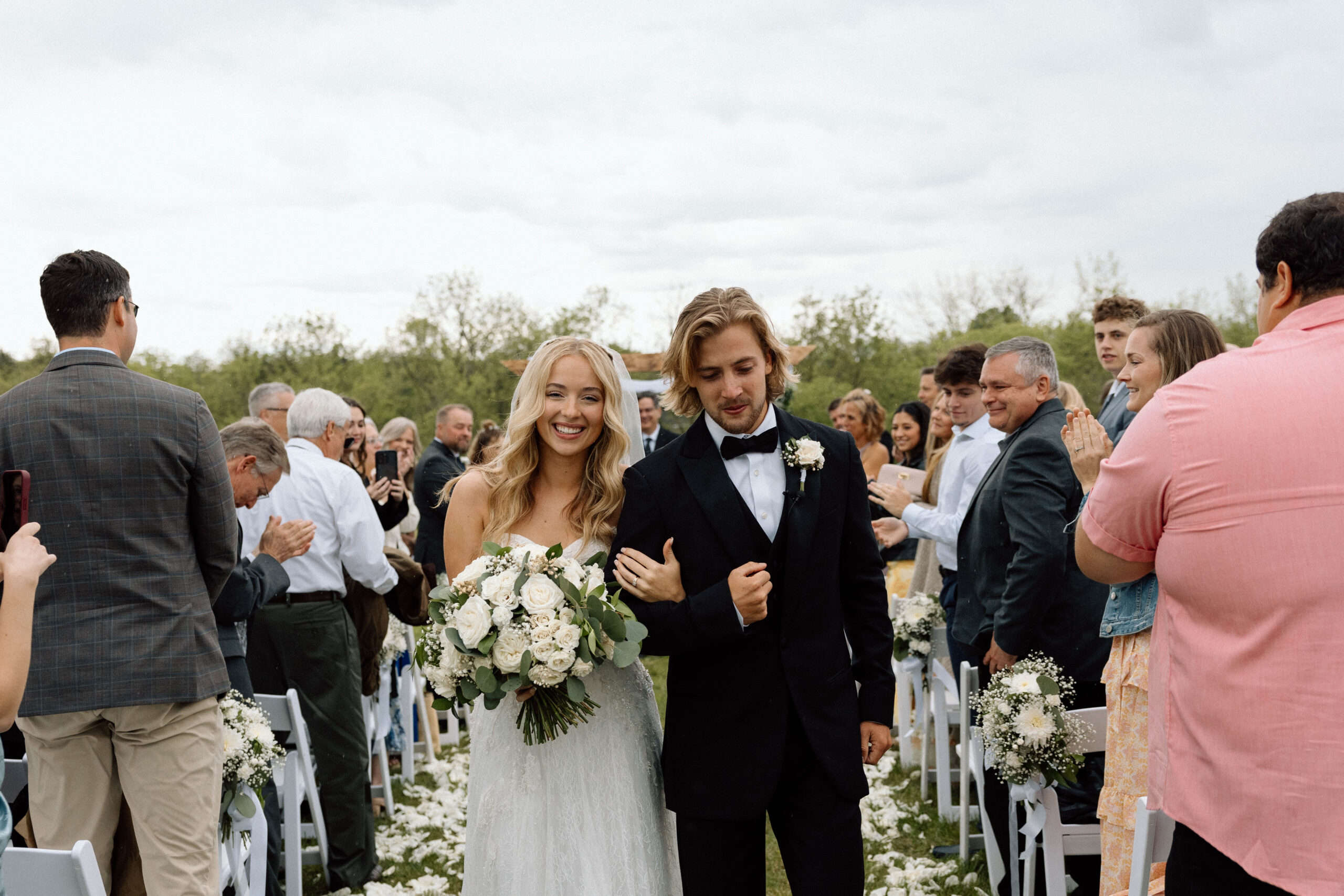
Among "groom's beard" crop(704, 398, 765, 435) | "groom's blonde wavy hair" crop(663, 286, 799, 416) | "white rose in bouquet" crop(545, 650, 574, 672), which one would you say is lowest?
"white rose in bouquet" crop(545, 650, 574, 672)

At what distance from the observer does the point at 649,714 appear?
11.6 ft

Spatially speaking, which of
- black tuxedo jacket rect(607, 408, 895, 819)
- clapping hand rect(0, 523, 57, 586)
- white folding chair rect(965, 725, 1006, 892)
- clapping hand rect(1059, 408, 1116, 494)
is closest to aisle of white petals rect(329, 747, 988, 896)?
white folding chair rect(965, 725, 1006, 892)

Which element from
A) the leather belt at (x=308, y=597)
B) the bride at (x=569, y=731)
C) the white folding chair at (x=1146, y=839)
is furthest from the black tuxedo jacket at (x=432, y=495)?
the white folding chair at (x=1146, y=839)

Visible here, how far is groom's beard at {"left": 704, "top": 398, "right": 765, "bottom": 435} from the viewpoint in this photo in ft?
10.7

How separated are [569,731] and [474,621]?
0.65 metres

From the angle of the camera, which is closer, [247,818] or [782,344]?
[782,344]

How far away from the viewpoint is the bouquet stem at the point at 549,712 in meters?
3.16

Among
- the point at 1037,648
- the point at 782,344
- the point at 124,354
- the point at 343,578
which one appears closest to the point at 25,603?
the point at 124,354

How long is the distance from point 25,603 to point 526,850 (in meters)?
1.81

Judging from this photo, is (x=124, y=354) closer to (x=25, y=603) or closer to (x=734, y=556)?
(x=25, y=603)

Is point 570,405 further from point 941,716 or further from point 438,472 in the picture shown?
point 438,472

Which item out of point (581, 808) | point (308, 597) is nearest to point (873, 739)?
point (581, 808)

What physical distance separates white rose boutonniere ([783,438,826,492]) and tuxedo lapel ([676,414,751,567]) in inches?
8.0

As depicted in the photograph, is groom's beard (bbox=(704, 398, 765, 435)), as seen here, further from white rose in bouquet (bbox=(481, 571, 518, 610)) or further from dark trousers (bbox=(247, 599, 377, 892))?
dark trousers (bbox=(247, 599, 377, 892))
